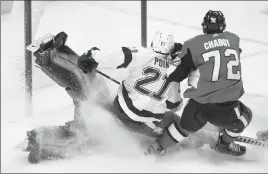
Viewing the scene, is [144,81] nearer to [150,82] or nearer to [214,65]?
[150,82]

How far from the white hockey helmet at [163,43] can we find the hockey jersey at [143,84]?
23 mm

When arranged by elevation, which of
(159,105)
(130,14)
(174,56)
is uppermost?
(174,56)

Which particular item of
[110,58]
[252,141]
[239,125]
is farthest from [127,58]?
[252,141]

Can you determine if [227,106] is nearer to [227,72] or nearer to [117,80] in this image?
[227,72]

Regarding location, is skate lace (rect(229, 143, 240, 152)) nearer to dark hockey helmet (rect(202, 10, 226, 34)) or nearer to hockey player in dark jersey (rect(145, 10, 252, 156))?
hockey player in dark jersey (rect(145, 10, 252, 156))

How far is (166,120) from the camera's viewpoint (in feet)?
7.47

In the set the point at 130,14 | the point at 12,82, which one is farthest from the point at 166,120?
the point at 130,14

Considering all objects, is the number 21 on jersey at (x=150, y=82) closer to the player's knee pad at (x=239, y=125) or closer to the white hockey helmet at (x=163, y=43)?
the white hockey helmet at (x=163, y=43)

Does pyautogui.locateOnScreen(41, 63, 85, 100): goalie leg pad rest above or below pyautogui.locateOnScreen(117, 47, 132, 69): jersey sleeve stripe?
below

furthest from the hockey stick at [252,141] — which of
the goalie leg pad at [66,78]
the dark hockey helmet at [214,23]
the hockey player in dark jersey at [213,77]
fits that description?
the goalie leg pad at [66,78]

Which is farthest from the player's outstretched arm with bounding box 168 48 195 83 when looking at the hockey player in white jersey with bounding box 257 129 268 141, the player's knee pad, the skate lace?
the hockey player in white jersey with bounding box 257 129 268 141

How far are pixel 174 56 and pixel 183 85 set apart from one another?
0.68 m

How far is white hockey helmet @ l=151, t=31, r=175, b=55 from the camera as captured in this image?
213 centimetres

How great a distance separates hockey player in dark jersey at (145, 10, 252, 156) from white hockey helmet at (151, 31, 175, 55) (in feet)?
0.34
